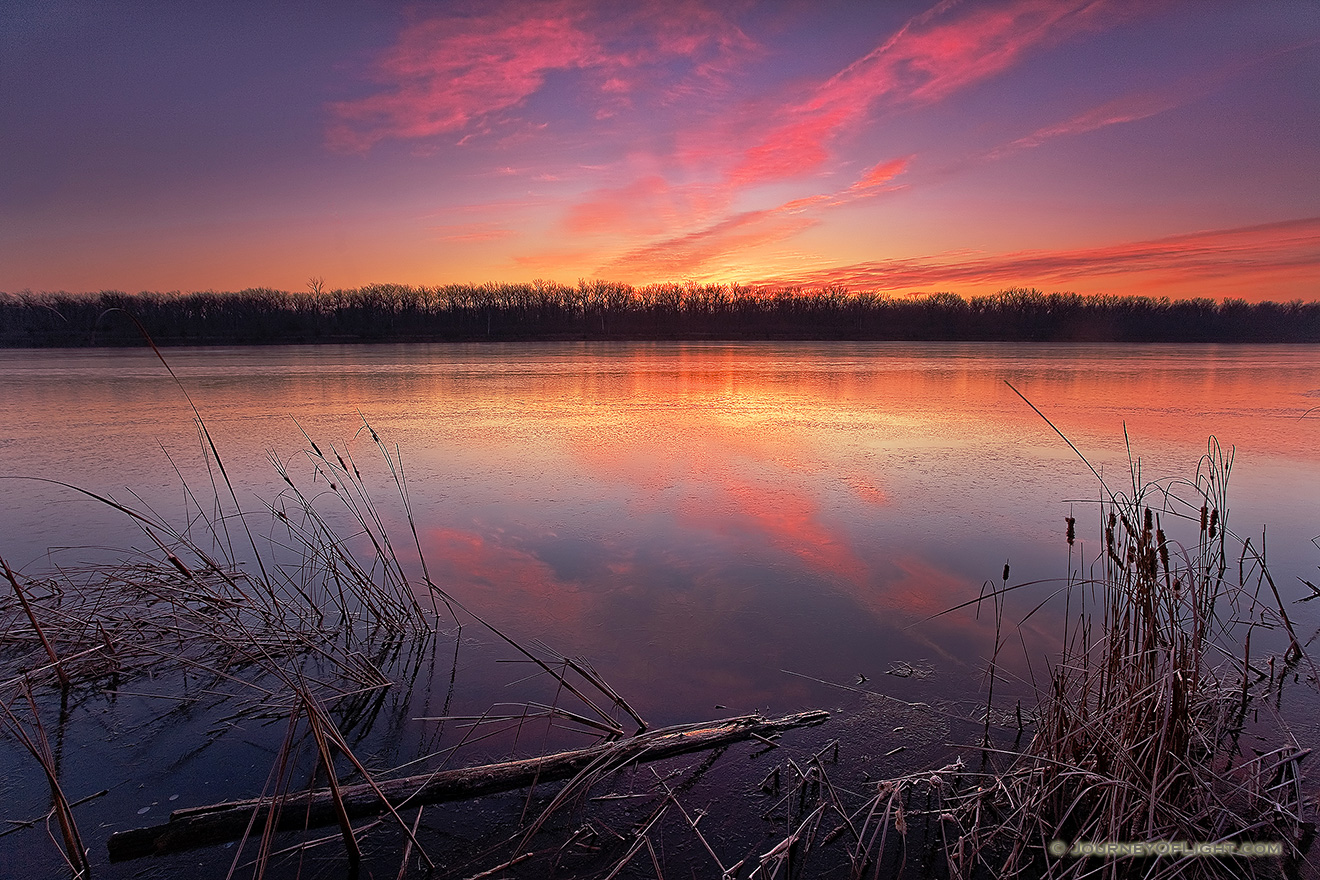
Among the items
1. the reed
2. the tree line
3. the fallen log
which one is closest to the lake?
the fallen log

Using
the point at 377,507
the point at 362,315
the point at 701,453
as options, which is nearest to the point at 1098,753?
the point at 377,507

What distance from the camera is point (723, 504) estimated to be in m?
6.98

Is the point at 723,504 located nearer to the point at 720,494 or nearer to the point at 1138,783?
the point at 720,494

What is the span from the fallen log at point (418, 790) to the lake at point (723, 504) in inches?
10.9

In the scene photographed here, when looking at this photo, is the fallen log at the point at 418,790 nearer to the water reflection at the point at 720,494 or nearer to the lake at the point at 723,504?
the lake at the point at 723,504

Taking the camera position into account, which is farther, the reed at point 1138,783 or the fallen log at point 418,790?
the fallen log at point 418,790

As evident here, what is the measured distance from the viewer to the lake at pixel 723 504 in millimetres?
3980

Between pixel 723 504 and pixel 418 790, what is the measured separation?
186 inches

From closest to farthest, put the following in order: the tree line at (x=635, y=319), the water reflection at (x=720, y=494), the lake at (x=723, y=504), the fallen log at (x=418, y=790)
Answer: the fallen log at (x=418, y=790), the lake at (x=723, y=504), the water reflection at (x=720, y=494), the tree line at (x=635, y=319)

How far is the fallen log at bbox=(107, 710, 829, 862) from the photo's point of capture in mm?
2408

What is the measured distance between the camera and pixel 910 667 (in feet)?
12.3

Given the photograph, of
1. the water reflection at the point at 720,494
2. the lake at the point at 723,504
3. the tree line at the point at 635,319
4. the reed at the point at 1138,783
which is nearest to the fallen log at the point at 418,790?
the lake at the point at 723,504

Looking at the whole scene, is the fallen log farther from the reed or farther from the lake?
the reed

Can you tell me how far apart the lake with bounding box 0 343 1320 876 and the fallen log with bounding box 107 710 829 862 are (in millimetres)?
276
